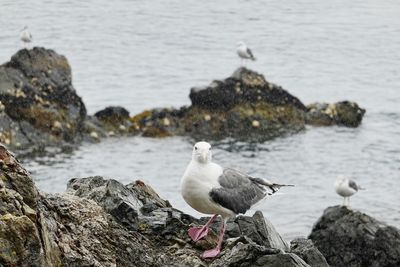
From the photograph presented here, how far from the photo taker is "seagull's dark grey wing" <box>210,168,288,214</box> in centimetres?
1333

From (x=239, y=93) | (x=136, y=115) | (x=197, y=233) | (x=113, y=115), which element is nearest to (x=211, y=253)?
(x=197, y=233)

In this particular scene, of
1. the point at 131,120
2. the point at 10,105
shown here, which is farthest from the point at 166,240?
the point at 131,120

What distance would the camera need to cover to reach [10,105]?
4078 cm

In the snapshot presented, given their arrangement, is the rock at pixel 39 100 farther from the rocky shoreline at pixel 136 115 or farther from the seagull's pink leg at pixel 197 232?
the seagull's pink leg at pixel 197 232

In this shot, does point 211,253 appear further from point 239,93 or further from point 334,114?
point 334,114

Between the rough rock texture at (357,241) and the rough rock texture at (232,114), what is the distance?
20.5 meters

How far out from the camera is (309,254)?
13.1 m

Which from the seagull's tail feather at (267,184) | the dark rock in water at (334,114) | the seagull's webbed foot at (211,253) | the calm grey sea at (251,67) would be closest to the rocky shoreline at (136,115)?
the dark rock in water at (334,114)

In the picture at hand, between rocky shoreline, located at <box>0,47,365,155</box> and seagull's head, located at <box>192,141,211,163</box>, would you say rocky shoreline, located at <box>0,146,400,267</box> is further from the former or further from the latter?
rocky shoreline, located at <box>0,47,365,155</box>

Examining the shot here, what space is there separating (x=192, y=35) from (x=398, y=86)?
861 inches

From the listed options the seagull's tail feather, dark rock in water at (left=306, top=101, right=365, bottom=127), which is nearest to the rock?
dark rock in water at (left=306, top=101, right=365, bottom=127)

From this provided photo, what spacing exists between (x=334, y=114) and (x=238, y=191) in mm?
36388

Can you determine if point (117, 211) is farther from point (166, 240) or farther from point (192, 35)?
point (192, 35)

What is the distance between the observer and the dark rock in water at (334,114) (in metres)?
49.4
